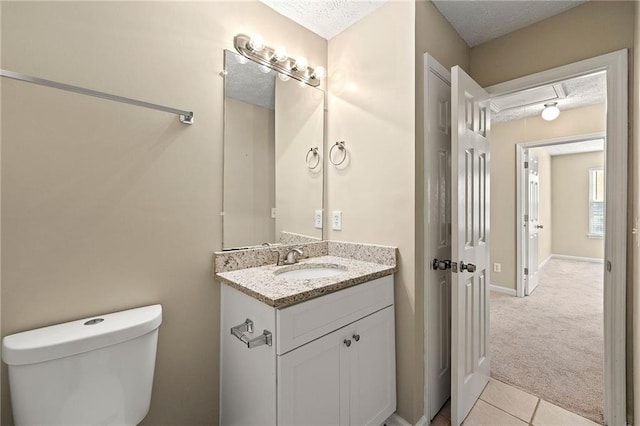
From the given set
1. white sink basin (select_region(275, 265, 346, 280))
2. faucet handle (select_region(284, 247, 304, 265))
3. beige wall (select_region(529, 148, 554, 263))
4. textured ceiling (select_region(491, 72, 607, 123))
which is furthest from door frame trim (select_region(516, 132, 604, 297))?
faucet handle (select_region(284, 247, 304, 265))

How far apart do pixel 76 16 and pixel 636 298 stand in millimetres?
2791

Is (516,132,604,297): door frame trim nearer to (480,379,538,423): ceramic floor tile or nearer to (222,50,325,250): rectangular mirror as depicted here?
(480,379,538,423): ceramic floor tile

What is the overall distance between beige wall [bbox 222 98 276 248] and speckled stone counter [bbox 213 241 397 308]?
100 mm

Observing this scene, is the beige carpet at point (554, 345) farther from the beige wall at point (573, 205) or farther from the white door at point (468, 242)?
the beige wall at point (573, 205)

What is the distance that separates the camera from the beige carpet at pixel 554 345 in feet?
6.23

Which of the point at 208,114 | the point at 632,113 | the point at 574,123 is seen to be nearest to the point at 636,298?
the point at 632,113

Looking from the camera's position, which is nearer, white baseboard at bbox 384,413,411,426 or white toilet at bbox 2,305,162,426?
white toilet at bbox 2,305,162,426

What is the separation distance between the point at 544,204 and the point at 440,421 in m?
5.94

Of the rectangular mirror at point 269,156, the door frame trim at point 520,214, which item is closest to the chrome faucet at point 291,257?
the rectangular mirror at point 269,156

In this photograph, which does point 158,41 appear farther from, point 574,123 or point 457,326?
point 574,123

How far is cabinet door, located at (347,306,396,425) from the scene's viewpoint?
1.35m

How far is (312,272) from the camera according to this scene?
1.66 m

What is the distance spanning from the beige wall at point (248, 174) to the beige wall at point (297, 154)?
0.22 feet

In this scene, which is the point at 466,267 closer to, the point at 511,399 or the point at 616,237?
the point at 616,237
